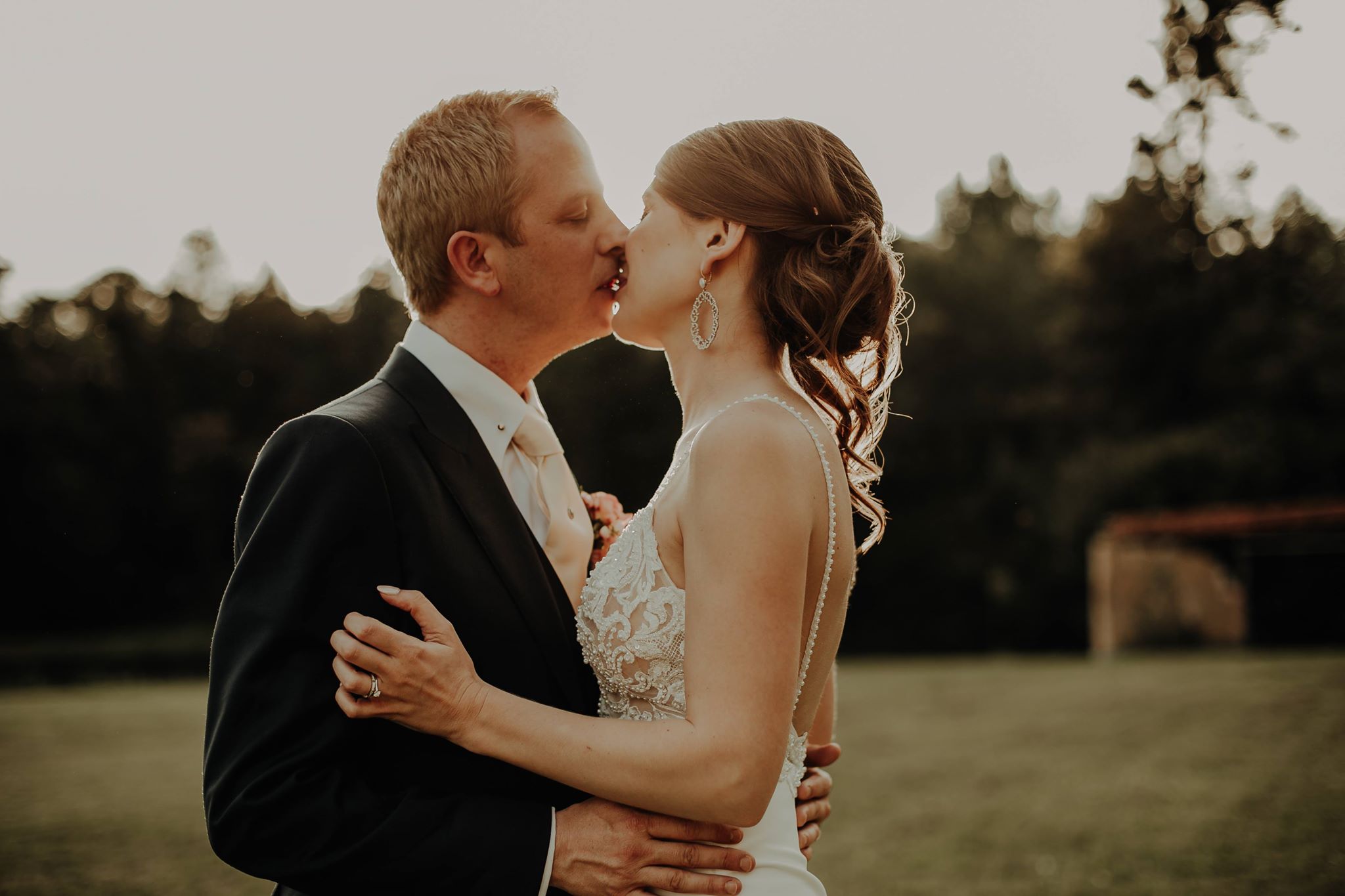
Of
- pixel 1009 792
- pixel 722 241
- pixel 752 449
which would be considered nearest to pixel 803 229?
pixel 722 241

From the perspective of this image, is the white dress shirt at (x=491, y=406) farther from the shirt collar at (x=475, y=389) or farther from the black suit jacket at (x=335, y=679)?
the black suit jacket at (x=335, y=679)

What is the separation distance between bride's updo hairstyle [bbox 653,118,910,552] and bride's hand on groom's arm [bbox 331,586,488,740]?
1056mm

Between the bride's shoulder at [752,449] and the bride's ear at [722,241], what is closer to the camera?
the bride's shoulder at [752,449]

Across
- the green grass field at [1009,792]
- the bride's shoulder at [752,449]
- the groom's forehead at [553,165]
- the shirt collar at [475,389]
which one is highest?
the groom's forehead at [553,165]

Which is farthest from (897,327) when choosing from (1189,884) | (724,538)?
(1189,884)

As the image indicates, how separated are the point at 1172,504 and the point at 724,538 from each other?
105 feet

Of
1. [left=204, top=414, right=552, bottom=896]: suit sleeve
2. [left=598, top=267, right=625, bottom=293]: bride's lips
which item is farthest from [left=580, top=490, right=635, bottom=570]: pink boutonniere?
[left=204, top=414, right=552, bottom=896]: suit sleeve

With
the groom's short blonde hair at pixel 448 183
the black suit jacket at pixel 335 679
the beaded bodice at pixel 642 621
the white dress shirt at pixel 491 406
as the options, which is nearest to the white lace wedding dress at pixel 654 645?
the beaded bodice at pixel 642 621

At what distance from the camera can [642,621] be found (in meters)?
2.63

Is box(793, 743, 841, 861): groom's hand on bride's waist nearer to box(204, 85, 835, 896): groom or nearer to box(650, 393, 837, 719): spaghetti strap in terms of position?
box(204, 85, 835, 896): groom

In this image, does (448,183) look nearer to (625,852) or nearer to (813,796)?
(625,852)

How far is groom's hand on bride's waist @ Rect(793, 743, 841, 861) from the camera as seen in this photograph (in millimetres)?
3041

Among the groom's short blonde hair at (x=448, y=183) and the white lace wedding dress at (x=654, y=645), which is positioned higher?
the groom's short blonde hair at (x=448, y=183)

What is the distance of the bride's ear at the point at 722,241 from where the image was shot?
275 cm
